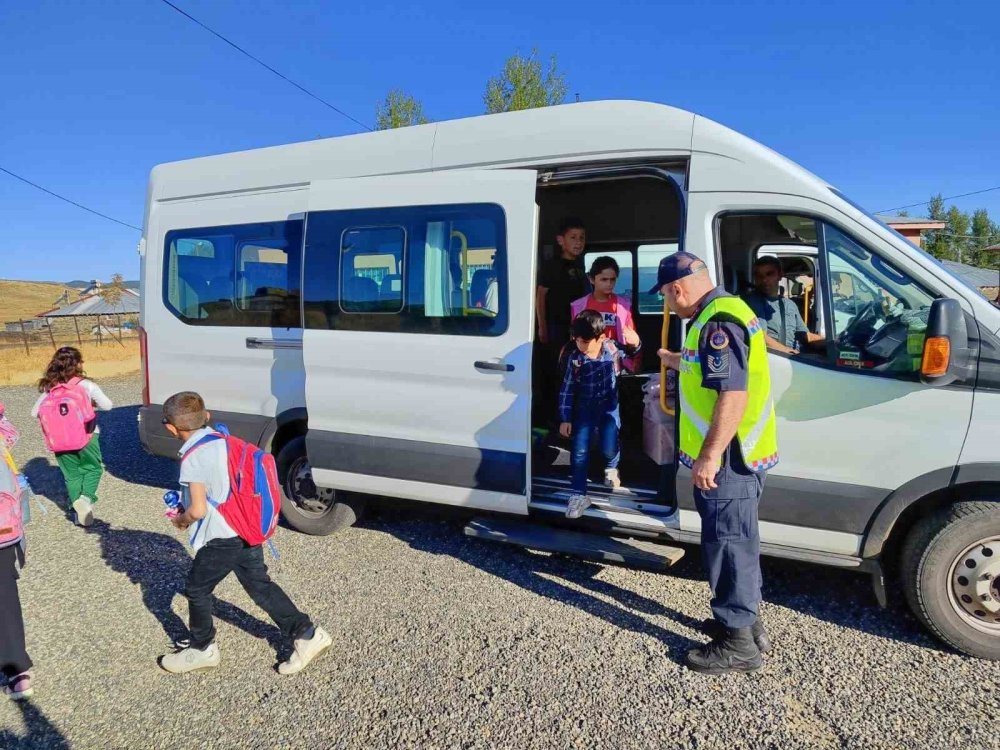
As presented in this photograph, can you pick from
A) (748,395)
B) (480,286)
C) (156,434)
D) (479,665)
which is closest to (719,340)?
(748,395)

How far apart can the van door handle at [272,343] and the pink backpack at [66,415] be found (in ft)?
5.21

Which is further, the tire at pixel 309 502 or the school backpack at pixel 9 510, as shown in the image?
the tire at pixel 309 502

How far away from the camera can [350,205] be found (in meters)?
3.76

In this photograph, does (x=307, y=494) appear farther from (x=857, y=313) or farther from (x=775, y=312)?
(x=857, y=313)

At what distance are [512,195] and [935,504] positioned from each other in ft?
8.53

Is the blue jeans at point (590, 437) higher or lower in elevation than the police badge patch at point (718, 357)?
lower

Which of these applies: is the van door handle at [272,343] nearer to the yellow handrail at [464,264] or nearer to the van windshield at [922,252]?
the yellow handrail at [464,264]

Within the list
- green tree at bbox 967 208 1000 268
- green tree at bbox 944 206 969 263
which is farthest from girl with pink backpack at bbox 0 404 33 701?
green tree at bbox 967 208 1000 268

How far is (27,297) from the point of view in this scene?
312 ft

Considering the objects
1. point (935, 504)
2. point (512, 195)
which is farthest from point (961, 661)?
point (512, 195)

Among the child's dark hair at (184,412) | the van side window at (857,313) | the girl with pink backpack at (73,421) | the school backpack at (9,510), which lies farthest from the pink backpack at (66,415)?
the van side window at (857,313)

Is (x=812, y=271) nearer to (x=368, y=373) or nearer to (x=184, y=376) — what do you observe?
(x=368, y=373)

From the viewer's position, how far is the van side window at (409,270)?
3.49 meters

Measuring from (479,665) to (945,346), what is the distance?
2472mm
